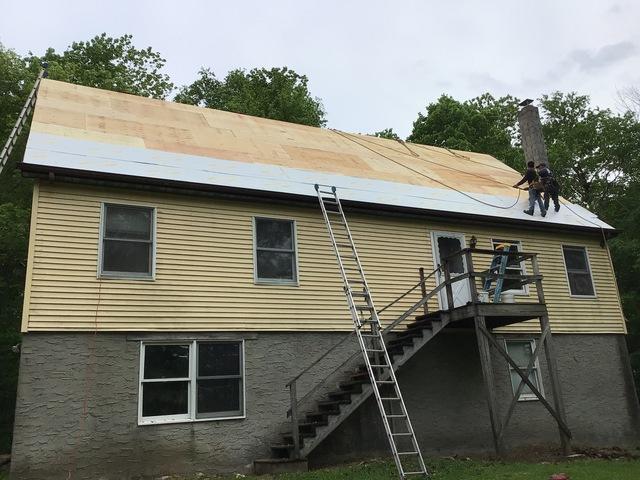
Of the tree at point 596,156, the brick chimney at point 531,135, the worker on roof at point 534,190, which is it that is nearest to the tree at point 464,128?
the tree at point 596,156

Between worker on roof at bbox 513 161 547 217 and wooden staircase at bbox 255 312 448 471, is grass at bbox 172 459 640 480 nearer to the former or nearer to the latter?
wooden staircase at bbox 255 312 448 471

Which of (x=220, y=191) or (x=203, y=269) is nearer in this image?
(x=203, y=269)

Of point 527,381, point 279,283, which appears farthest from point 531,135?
point 279,283

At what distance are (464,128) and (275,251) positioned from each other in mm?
26359

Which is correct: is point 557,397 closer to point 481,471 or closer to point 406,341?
point 481,471

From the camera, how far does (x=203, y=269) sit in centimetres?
1128

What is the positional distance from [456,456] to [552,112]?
3400 cm

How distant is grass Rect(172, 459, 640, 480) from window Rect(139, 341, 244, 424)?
1.14m

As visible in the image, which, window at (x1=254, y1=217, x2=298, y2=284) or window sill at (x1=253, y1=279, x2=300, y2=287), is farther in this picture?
window at (x1=254, y1=217, x2=298, y2=284)

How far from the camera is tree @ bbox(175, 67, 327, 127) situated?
34.6 meters

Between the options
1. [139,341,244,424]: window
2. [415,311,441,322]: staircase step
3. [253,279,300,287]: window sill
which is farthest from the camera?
[415,311,441,322]: staircase step

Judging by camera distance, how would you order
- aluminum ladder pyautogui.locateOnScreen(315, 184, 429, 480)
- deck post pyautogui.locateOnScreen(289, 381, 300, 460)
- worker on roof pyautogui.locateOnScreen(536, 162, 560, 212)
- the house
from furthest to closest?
worker on roof pyautogui.locateOnScreen(536, 162, 560, 212)
aluminum ladder pyautogui.locateOnScreen(315, 184, 429, 480)
deck post pyautogui.locateOnScreen(289, 381, 300, 460)
the house

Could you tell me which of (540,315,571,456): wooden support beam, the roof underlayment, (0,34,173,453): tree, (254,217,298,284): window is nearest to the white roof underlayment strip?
the roof underlayment

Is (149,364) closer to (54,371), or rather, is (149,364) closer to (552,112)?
(54,371)
